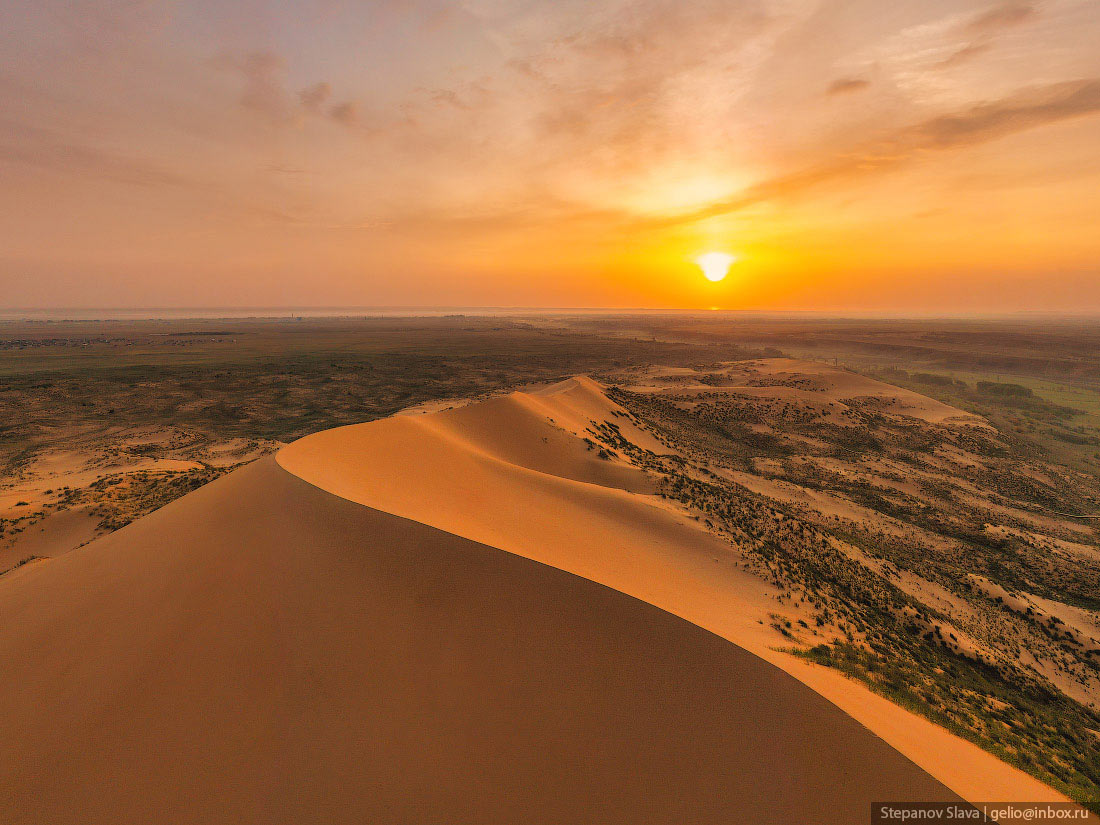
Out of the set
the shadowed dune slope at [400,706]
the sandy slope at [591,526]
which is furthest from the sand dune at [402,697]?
the sandy slope at [591,526]

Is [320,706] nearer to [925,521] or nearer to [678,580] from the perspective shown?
[678,580]

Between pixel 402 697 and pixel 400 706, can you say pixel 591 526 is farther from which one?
pixel 400 706

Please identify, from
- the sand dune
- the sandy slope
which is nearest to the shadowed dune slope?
the sand dune

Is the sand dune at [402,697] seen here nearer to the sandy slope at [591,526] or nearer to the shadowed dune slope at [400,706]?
the shadowed dune slope at [400,706]

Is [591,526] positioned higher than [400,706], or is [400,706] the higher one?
[400,706]

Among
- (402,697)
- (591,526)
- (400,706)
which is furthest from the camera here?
(591,526)

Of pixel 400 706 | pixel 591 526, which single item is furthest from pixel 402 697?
pixel 591 526
